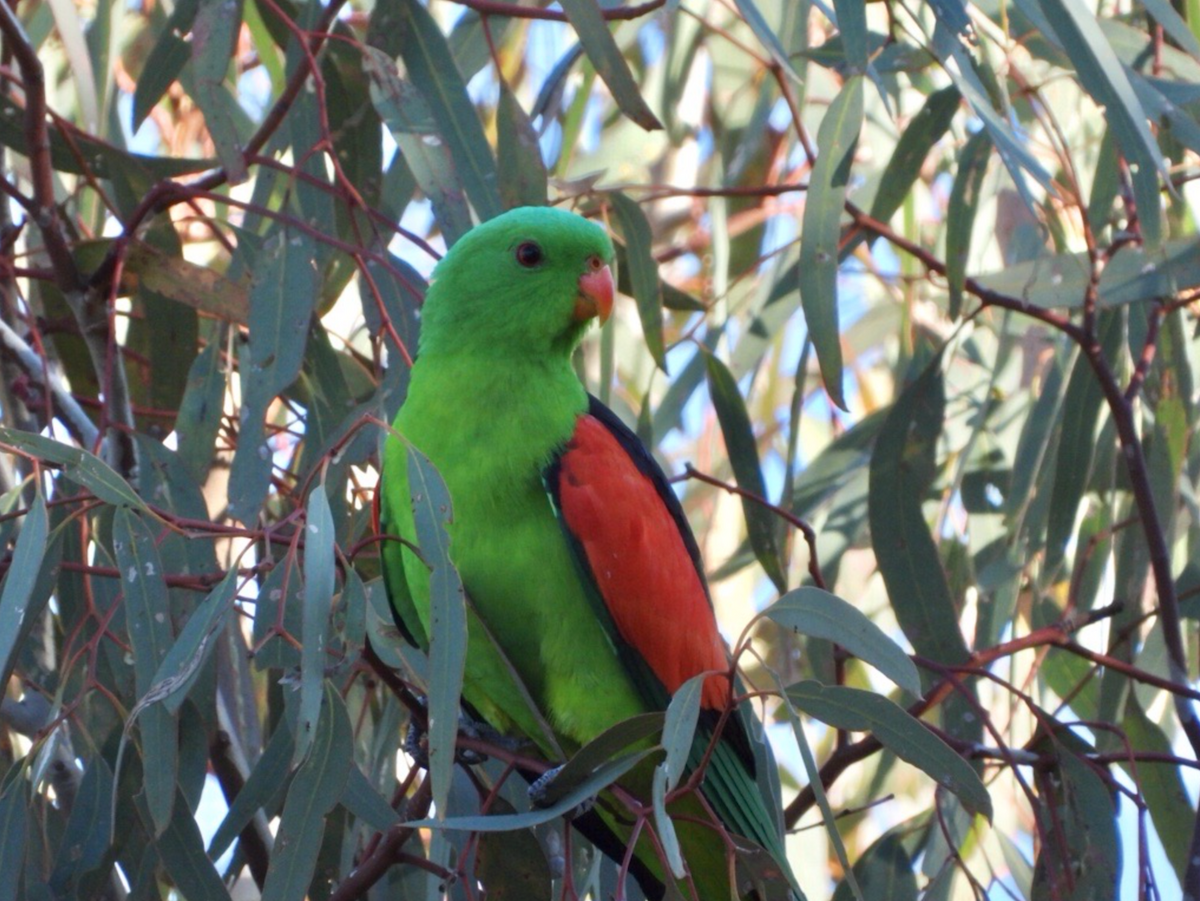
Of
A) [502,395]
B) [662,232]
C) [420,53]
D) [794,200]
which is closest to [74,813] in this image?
[502,395]

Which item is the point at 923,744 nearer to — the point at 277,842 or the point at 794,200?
the point at 277,842

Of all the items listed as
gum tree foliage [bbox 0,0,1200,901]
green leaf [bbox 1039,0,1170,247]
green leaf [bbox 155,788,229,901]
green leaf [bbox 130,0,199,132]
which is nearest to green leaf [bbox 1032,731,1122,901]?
gum tree foliage [bbox 0,0,1200,901]

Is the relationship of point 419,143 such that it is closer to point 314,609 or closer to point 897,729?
point 314,609

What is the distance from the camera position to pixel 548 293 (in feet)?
8.29

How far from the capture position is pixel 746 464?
2.89 meters

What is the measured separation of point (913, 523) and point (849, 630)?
3.65 feet

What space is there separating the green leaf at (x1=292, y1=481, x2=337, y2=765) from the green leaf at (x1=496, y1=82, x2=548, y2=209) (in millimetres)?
1000

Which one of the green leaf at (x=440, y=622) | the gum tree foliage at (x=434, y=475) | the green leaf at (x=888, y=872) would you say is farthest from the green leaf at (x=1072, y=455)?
the green leaf at (x=440, y=622)

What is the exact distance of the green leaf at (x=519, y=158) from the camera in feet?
8.55

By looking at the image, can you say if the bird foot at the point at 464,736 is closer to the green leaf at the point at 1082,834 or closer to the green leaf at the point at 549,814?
Result: the green leaf at the point at 549,814

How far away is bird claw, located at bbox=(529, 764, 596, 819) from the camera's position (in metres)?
1.92

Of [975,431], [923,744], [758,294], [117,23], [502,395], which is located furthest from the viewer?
[758,294]

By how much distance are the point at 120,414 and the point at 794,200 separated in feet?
10.1

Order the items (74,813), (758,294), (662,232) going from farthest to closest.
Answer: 1. (662,232)
2. (758,294)
3. (74,813)
